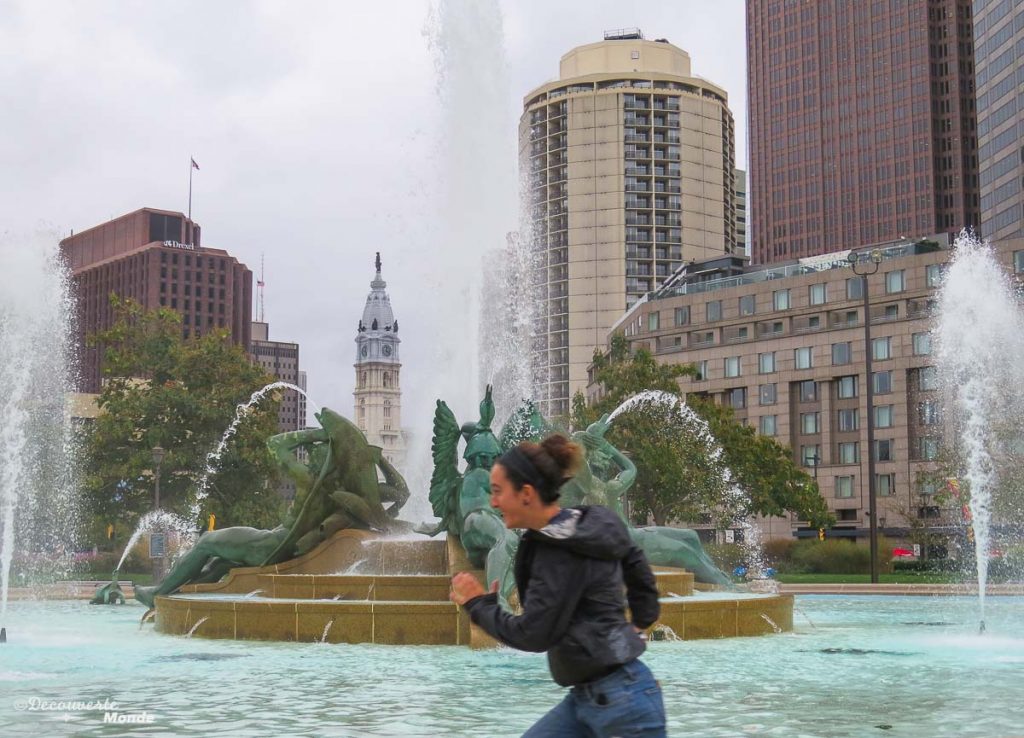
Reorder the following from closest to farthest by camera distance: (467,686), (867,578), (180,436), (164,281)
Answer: (467,686) < (867,578) < (180,436) < (164,281)

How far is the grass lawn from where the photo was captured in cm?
4025

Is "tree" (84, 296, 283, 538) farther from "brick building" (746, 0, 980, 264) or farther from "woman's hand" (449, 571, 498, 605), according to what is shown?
"brick building" (746, 0, 980, 264)

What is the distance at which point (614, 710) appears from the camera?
16.1ft

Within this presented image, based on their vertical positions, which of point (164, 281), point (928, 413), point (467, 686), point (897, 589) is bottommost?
point (897, 589)

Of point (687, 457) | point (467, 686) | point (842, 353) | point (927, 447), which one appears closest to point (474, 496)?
point (467, 686)

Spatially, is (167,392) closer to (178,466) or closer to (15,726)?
(178,466)

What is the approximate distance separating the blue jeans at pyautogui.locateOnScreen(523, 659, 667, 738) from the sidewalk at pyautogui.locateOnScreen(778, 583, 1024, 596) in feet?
97.1

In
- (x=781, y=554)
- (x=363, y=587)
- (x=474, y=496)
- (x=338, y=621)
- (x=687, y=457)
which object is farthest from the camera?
(x=781, y=554)

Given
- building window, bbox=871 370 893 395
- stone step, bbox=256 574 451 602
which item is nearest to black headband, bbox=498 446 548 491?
stone step, bbox=256 574 451 602

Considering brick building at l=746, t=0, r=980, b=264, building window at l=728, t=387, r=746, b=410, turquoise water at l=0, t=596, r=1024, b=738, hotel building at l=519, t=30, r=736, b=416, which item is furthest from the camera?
brick building at l=746, t=0, r=980, b=264

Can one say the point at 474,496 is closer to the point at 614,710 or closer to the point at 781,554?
the point at 614,710

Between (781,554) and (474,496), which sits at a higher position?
(474,496)

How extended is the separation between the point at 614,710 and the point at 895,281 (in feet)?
271

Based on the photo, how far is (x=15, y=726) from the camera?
402 inches
